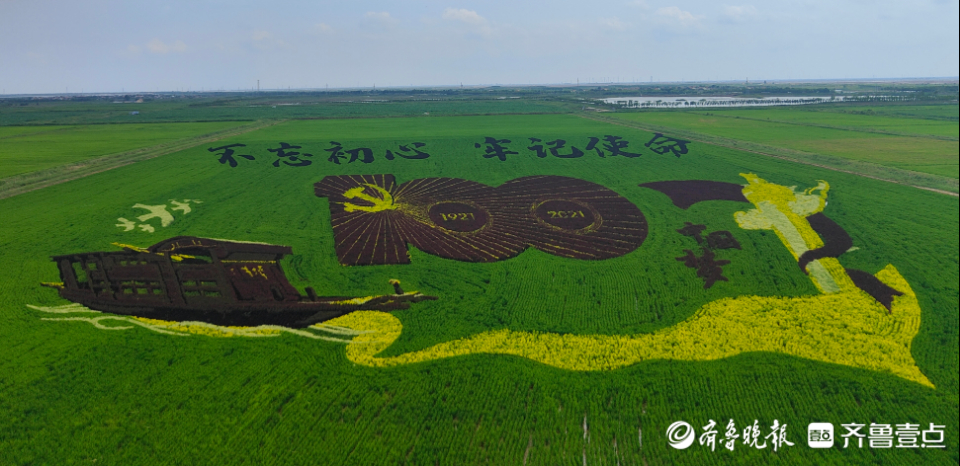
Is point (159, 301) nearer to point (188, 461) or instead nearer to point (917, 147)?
Result: point (188, 461)

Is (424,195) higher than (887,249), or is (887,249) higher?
(424,195)

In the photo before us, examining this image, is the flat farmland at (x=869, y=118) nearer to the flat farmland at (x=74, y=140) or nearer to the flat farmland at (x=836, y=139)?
the flat farmland at (x=836, y=139)

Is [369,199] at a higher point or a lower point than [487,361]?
higher

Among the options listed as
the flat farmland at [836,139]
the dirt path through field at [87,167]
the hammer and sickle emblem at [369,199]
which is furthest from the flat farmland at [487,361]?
the flat farmland at [836,139]

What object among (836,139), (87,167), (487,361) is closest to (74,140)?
(87,167)

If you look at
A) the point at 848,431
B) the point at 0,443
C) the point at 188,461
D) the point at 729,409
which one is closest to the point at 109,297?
the point at 0,443
